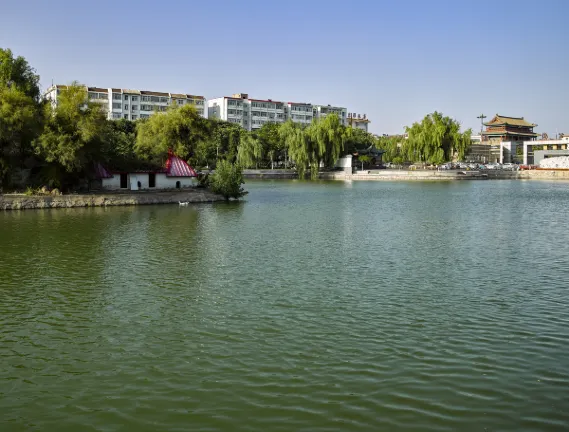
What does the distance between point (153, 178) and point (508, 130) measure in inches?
4203

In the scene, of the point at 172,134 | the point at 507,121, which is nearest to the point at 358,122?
the point at 507,121

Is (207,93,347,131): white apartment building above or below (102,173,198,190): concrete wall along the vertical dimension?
above

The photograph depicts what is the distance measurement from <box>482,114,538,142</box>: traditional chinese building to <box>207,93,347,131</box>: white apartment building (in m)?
41.6

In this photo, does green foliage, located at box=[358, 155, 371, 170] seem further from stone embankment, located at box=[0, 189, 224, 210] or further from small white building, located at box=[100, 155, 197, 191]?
stone embankment, located at box=[0, 189, 224, 210]

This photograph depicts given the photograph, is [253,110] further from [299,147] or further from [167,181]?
[167,181]

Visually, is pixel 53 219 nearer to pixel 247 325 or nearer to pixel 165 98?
pixel 247 325

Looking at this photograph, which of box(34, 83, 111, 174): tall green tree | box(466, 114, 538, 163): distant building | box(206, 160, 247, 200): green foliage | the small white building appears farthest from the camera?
box(466, 114, 538, 163): distant building

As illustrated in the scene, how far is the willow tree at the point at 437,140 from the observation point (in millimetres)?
83062

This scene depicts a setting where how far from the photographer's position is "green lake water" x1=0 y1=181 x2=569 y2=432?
23.3 ft

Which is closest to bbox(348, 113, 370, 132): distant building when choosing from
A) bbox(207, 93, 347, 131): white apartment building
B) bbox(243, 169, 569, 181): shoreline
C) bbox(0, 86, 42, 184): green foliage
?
bbox(207, 93, 347, 131): white apartment building

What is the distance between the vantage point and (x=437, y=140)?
272 feet

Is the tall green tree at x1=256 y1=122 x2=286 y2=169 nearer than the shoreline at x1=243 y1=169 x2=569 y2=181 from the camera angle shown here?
No

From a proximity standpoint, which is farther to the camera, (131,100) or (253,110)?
(253,110)

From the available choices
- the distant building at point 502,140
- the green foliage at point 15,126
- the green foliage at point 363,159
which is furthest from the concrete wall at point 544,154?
the green foliage at point 15,126
